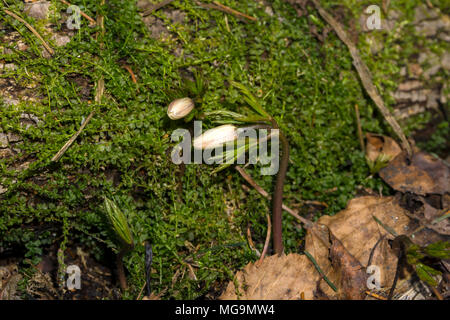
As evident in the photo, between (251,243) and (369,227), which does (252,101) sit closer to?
(251,243)

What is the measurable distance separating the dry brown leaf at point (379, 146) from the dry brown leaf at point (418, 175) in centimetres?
6

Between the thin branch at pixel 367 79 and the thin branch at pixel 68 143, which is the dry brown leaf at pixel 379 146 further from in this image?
the thin branch at pixel 68 143

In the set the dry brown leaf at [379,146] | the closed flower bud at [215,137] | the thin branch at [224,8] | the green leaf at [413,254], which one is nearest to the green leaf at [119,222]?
the closed flower bud at [215,137]

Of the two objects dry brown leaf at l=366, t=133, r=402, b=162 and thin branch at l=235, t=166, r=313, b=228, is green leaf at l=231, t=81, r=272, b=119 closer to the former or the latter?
thin branch at l=235, t=166, r=313, b=228

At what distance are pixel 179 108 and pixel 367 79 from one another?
5.12 ft

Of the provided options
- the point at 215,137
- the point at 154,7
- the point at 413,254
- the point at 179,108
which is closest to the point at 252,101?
the point at 215,137

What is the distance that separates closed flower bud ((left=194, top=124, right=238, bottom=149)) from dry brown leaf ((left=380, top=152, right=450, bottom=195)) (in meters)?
1.29

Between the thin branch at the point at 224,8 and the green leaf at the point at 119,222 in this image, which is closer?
the green leaf at the point at 119,222

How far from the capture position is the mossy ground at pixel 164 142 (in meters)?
2.26

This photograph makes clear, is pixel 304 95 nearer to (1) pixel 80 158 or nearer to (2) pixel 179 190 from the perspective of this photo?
(2) pixel 179 190

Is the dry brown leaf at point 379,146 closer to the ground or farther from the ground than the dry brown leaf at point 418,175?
farther from the ground

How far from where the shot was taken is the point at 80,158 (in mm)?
2281

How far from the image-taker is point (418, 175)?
109 inches
